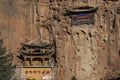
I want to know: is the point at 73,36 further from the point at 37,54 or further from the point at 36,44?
the point at 37,54

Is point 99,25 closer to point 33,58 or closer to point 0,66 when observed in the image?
point 33,58

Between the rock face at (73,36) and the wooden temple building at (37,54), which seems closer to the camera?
the wooden temple building at (37,54)

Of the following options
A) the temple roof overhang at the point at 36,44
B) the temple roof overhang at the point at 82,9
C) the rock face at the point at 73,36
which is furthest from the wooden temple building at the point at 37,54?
the temple roof overhang at the point at 82,9

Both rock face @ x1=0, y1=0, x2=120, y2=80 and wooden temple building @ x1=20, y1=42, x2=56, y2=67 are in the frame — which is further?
rock face @ x1=0, y1=0, x2=120, y2=80

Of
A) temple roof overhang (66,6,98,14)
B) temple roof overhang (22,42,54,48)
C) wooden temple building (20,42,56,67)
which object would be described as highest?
temple roof overhang (66,6,98,14)

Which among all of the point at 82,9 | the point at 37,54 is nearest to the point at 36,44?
the point at 37,54

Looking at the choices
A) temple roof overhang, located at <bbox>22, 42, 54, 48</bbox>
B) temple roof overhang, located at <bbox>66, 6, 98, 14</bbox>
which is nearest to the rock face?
temple roof overhang, located at <bbox>66, 6, 98, 14</bbox>

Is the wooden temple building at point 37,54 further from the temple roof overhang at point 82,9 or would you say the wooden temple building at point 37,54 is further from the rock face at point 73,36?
the temple roof overhang at point 82,9

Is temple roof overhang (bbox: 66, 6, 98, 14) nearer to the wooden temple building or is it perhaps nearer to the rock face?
the rock face

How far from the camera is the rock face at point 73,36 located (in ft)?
81.6

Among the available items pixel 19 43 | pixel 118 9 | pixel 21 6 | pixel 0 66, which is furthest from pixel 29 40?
pixel 0 66

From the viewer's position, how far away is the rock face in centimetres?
A: 2488

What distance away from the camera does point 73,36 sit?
83.0 feet

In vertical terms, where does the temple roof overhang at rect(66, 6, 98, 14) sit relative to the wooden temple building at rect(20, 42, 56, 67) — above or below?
above
